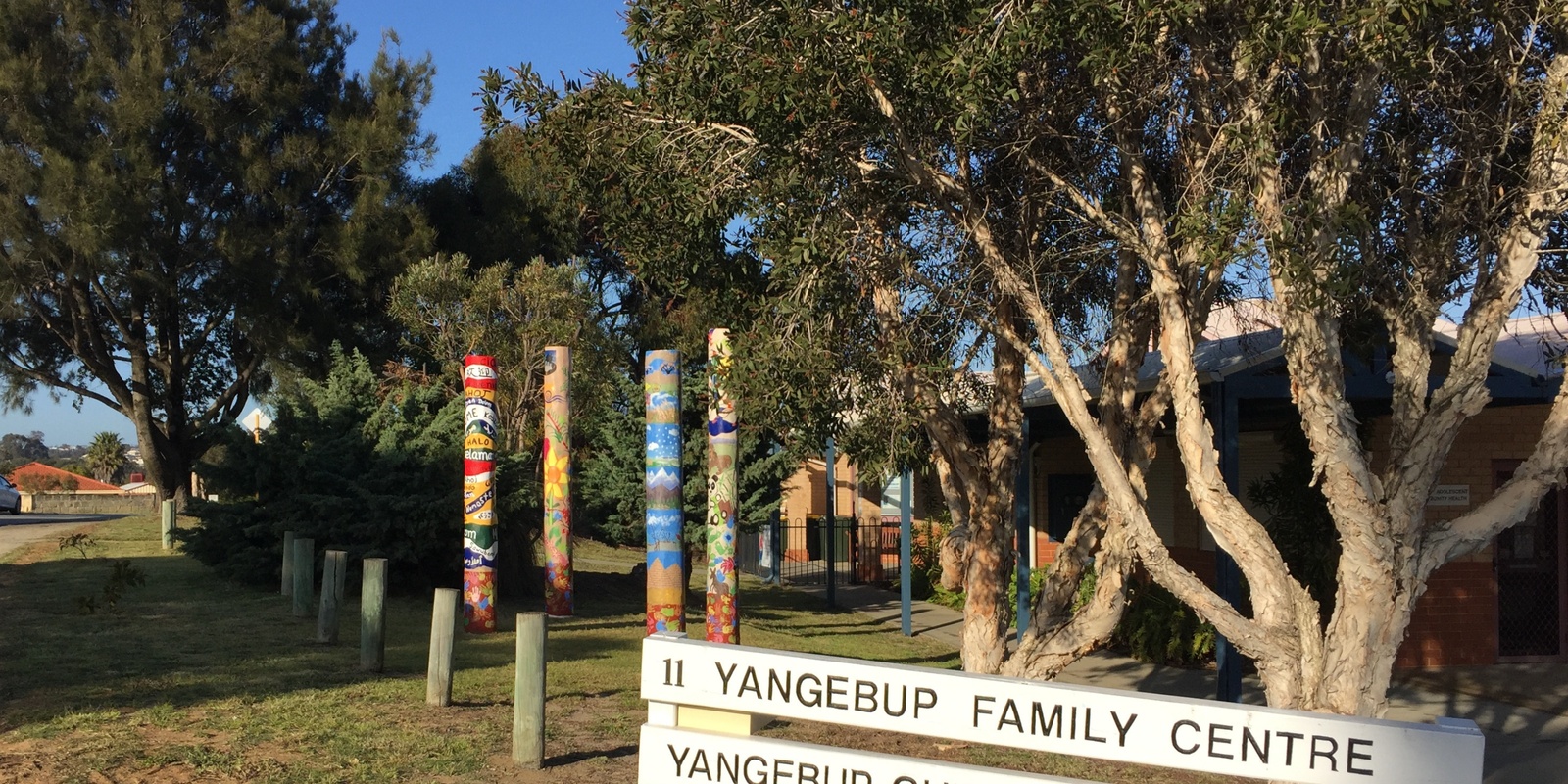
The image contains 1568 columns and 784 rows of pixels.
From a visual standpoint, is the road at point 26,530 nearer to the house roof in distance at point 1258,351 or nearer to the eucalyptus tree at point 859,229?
the eucalyptus tree at point 859,229

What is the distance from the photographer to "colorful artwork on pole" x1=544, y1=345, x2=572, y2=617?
1534 cm

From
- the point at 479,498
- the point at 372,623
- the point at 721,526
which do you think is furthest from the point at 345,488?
the point at 372,623

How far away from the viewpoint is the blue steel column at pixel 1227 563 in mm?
11375

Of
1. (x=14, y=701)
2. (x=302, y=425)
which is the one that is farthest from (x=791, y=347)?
(x=302, y=425)

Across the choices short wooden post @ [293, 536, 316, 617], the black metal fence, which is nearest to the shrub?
short wooden post @ [293, 536, 316, 617]

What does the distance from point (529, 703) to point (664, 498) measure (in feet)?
18.0

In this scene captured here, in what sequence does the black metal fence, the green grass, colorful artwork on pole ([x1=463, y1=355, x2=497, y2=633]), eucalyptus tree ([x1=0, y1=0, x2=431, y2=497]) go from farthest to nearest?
eucalyptus tree ([x1=0, y1=0, x2=431, y2=497]), the black metal fence, colorful artwork on pole ([x1=463, y1=355, x2=497, y2=633]), the green grass

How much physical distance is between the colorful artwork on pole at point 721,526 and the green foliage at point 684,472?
595 cm

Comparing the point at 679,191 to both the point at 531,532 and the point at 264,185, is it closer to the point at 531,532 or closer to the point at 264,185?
the point at 531,532

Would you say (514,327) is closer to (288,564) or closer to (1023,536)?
(288,564)

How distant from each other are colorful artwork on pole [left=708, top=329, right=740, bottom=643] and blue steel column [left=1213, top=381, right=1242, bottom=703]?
4580 millimetres

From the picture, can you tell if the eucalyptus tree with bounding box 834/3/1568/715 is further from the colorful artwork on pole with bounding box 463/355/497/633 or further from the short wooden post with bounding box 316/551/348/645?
the colorful artwork on pole with bounding box 463/355/497/633

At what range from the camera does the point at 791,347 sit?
920cm

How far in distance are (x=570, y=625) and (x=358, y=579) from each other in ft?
10.6
